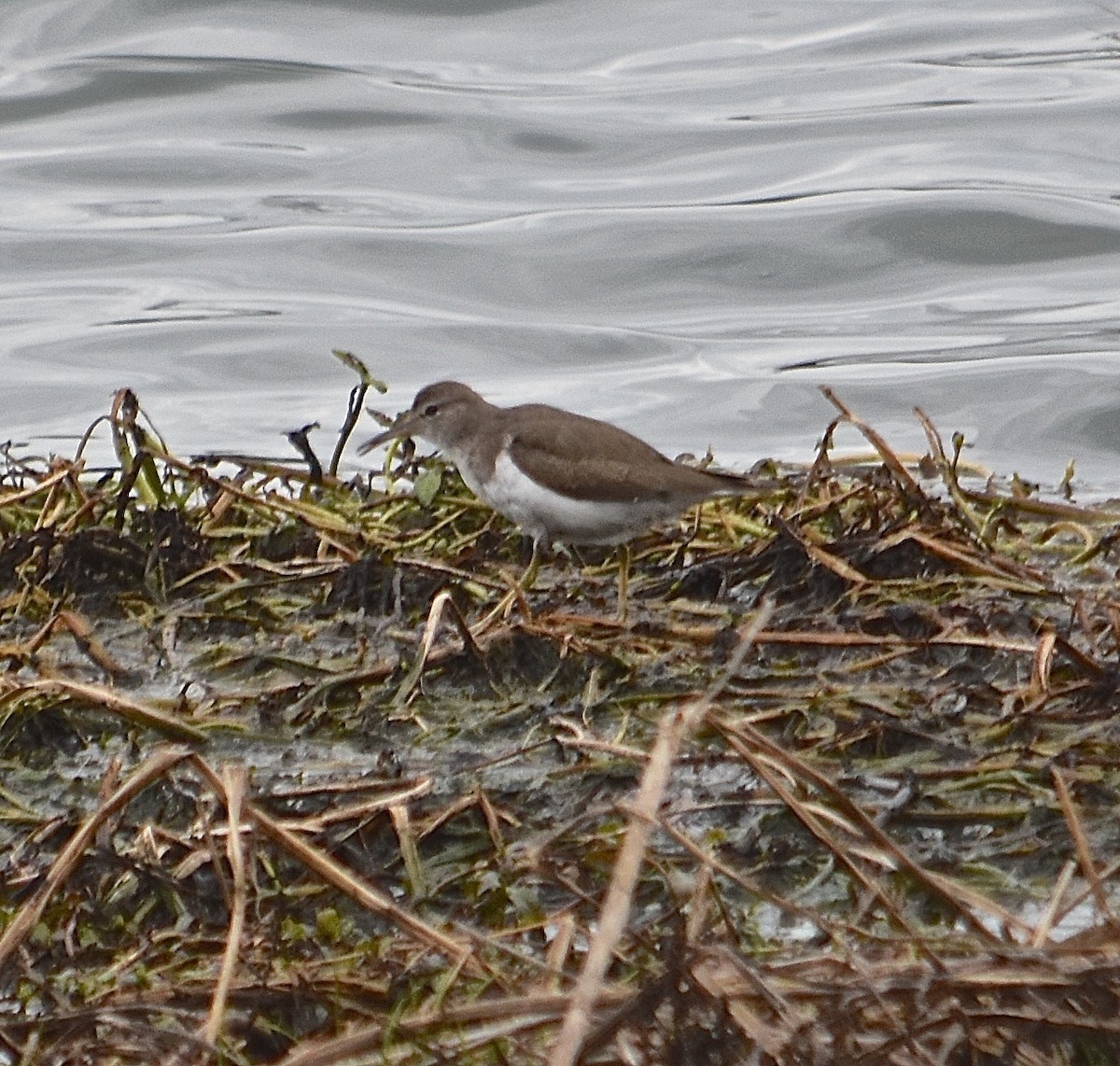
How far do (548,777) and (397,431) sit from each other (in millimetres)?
2636

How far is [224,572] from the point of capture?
5.26 m

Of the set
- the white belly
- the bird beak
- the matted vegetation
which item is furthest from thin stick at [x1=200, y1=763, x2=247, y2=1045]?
the bird beak

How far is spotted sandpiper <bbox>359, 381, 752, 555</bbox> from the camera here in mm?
5242

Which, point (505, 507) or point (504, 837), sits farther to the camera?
point (505, 507)

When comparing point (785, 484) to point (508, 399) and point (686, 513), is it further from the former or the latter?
point (508, 399)

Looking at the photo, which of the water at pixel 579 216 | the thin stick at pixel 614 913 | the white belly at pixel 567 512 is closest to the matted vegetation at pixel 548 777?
the thin stick at pixel 614 913

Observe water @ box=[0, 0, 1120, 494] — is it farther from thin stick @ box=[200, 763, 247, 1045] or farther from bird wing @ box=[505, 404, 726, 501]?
thin stick @ box=[200, 763, 247, 1045]

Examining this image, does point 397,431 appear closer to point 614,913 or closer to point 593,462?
point 593,462

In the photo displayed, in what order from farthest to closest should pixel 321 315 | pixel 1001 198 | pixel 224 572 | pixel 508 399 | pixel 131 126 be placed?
1. pixel 131 126
2. pixel 1001 198
3. pixel 321 315
4. pixel 508 399
5. pixel 224 572

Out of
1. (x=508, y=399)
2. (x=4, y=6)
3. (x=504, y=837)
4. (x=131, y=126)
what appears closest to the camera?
(x=504, y=837)

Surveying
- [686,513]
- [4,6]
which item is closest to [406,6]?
[4,6]

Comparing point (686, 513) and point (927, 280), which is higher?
point (686, 513)

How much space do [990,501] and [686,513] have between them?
87 centimetres

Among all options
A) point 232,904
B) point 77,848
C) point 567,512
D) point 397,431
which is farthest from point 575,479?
point 77,848
